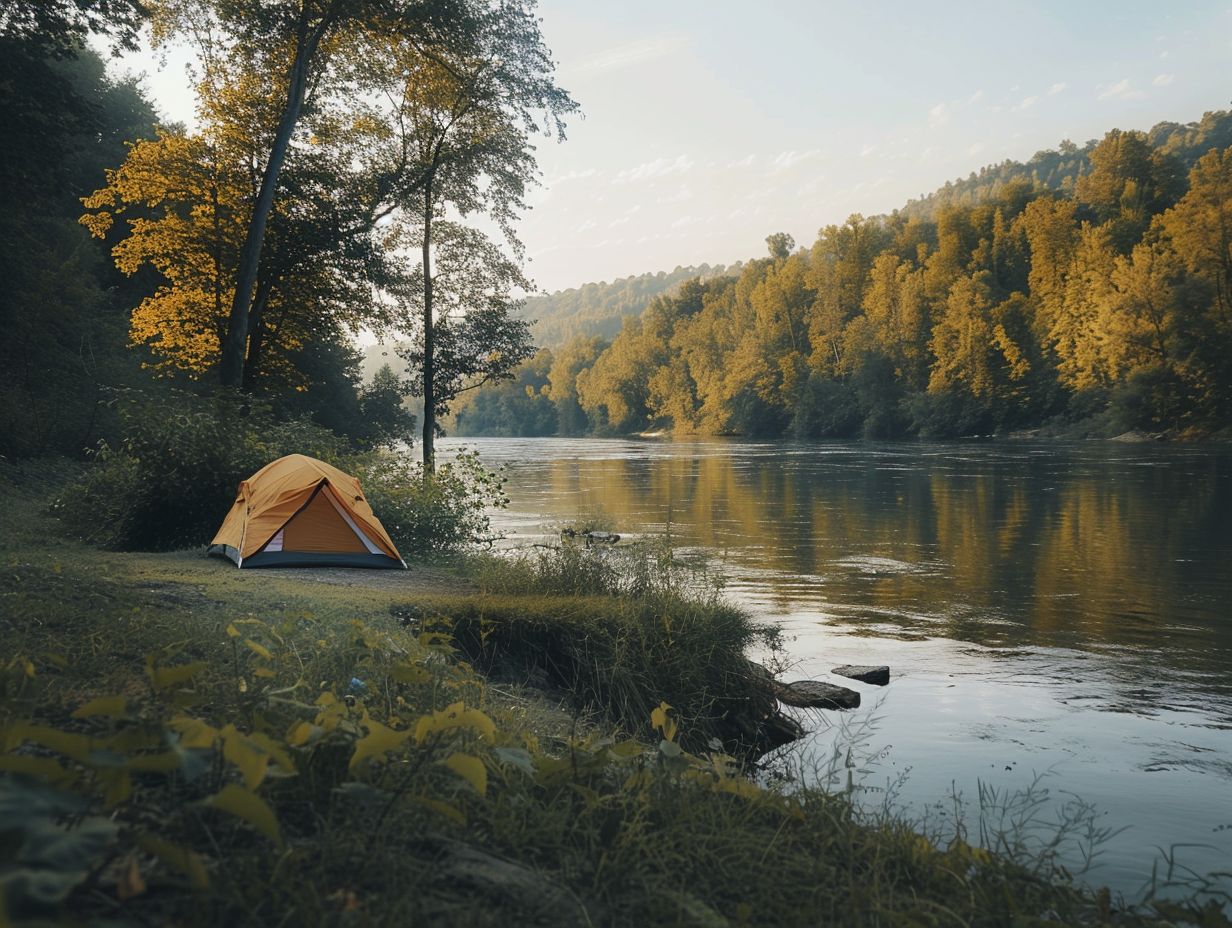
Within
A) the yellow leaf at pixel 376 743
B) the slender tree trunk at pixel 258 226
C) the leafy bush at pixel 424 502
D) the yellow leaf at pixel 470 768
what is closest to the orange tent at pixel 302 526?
the leafy bush at pixel 424 502

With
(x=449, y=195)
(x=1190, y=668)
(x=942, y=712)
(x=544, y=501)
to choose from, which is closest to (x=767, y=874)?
(x=942, y=712)

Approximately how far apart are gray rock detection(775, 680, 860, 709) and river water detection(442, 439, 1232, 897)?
0.19 m

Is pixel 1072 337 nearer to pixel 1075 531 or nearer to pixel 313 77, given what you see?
pixel 1075 531

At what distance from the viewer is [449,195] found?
Result: 25266mm

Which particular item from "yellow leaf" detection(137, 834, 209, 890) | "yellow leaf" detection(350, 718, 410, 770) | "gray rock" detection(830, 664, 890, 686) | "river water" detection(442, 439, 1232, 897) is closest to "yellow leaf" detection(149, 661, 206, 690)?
"yellow leaf" detection(350, 718, 410, 770)

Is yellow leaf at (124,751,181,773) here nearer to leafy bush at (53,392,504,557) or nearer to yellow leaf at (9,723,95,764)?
yellow leaf at (9,723,95,764)

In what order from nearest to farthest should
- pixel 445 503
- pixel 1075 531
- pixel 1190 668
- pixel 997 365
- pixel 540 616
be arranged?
pixel 540 616
pixel 1190 668
pixel 445 503
pixel 1075 531
pixel 997 365

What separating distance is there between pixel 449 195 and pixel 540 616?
19.3 meters

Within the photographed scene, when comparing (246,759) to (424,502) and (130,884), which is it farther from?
(424,502)

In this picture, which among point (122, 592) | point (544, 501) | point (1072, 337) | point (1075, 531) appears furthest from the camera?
point (1072, 337)

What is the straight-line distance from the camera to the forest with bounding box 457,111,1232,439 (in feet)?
179

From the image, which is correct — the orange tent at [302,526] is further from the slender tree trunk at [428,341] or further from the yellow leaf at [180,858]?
the slender tree trunk at [428,341]

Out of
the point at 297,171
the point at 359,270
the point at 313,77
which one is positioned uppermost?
the point at 313,77

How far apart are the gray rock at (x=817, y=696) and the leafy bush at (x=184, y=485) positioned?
7911 mm
